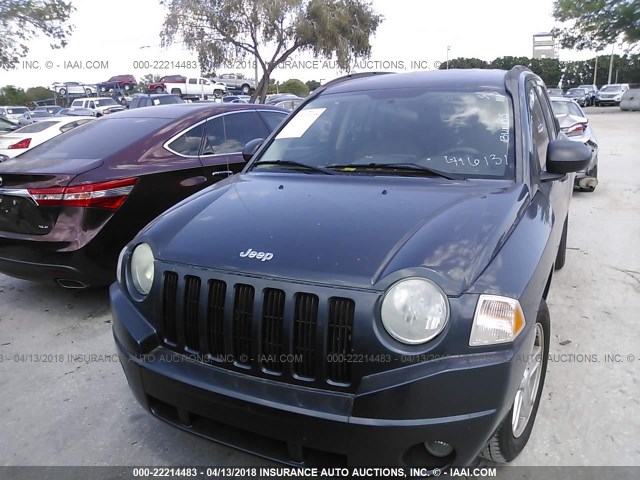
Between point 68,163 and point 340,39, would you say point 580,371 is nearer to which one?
point 68,163

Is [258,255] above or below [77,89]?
below

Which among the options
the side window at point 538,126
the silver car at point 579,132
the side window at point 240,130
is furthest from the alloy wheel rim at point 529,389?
the silver car at point 579,132

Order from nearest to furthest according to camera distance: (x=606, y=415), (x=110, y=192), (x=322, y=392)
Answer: (x=322, y=392)
(x=606, y=415)
(x=110, y=192)

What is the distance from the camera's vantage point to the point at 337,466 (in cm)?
191

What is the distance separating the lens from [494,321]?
72.6 inches

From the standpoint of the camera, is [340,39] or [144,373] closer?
[144,373]

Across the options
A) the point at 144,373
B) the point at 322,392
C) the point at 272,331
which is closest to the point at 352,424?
the point at 322,392

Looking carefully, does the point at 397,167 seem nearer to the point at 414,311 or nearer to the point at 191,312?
the point at 414,311

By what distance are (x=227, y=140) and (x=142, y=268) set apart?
10.2ft

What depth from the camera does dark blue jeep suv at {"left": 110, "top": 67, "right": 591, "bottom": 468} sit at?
1.80m

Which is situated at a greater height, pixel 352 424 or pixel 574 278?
pixel 352 424

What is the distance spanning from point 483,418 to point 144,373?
54.7 inches

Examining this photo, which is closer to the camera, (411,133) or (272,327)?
(272,327)

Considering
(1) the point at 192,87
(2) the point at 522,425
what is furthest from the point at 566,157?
(1) the point at 192,87
